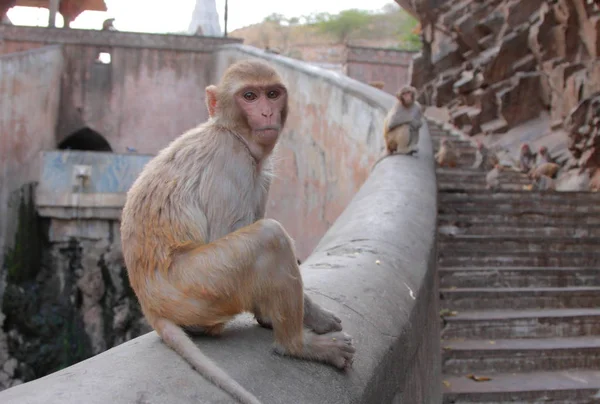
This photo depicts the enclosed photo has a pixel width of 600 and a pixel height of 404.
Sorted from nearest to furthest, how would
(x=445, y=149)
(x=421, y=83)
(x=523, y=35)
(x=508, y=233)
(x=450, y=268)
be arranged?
1. (x=450, y=268)
2. (x=508, y=233)
3. (x=445, y=149)
4. (x=523, y=35)
5. (x=421, y=83)

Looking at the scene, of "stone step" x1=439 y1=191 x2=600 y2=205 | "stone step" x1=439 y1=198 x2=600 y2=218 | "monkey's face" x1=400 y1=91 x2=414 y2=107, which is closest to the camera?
"stone step" x1=439 y1=198 x2=600 y2=218

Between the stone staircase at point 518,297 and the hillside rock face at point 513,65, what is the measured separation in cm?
615

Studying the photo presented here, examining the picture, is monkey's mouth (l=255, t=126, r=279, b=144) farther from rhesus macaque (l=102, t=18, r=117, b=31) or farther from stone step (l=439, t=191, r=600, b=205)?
rhesus macaque (l=102, t=18, r=117, b=31)

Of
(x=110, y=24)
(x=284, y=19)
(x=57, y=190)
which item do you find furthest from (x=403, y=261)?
(x=284, y=19)

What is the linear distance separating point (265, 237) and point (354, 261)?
→ 3.44 feet

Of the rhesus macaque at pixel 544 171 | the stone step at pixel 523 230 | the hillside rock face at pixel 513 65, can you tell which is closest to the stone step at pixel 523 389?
the stone step at pixel 523 230

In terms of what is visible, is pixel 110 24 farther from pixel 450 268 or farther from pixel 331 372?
pixel 331 372

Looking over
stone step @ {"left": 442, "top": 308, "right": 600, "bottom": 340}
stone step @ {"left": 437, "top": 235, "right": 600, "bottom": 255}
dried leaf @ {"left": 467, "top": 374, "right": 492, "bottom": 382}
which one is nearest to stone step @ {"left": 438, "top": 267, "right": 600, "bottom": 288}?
stone step @ {"left": 437, "top": 235, "right": 600, "bottom": 255}

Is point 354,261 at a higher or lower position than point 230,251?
lower

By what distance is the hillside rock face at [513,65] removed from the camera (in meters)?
14.9

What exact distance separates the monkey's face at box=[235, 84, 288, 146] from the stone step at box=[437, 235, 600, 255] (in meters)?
4.71

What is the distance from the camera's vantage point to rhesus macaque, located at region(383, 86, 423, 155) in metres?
8.96

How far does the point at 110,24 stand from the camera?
64.8 ft

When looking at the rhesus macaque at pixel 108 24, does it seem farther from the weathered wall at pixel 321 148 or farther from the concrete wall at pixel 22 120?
the weathered wall at pixel 321 148
